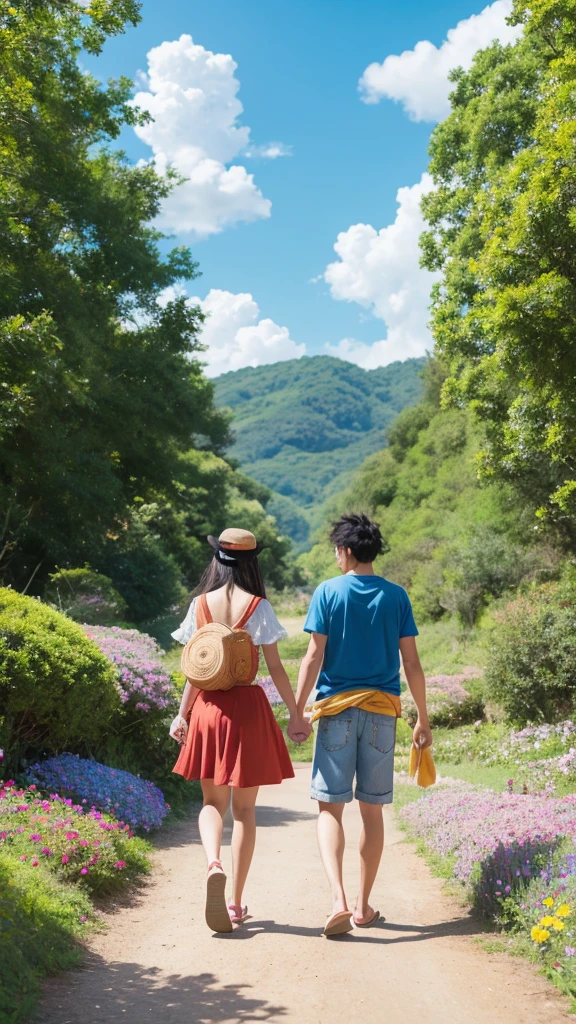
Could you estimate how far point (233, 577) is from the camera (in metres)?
4.95

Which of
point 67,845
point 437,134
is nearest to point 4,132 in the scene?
point 67,845

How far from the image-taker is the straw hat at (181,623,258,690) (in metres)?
4.67

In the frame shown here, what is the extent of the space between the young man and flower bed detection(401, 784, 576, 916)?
0.74m

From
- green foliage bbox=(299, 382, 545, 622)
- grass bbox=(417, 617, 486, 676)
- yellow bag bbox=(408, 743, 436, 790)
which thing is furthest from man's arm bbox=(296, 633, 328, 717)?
grass bbox=(417, 617, 486, 676)

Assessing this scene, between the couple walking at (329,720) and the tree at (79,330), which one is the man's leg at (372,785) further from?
the tree at (79,330)

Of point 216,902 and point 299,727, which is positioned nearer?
point 216,902

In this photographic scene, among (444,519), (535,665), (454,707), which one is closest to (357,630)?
(535,665)

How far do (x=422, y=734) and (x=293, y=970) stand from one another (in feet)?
4.62

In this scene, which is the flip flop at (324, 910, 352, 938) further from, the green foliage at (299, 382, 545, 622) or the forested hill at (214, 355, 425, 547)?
the forested hill at (214, 355, 425, 547)

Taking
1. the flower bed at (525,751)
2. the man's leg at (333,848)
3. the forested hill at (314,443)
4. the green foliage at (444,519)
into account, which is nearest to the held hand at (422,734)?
the man's leg at (333,848)

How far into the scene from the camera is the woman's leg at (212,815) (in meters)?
4.65

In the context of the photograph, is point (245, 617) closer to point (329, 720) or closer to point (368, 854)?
point (329, 720)

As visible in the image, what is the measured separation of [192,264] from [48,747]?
19.9 m

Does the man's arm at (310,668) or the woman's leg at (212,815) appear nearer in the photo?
the woman's leg at (212,815)
